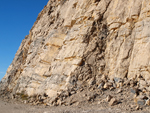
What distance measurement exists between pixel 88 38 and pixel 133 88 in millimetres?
5245

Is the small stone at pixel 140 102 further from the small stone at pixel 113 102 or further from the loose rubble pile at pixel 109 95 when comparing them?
the small stone at pixel 113 102

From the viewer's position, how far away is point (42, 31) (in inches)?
747

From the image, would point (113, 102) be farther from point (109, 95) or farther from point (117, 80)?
point (117, 80)

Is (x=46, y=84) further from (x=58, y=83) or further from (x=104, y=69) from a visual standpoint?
(x=104, y=69)

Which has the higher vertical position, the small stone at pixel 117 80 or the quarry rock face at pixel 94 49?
the quarry rock face at pixel 94 49

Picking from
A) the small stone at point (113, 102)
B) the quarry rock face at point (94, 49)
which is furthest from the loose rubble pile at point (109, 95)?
the quarry rock face at point (94, 49)

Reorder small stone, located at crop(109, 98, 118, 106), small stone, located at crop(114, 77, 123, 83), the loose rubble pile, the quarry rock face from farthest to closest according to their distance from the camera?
the quarry rock face, small stone, located at crop(114, 77, 123, 83), small stone, located at crop(109, 98, 118, 106), the loose rubble pile

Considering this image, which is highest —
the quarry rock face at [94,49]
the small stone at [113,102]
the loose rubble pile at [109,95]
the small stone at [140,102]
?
the quarry rock face at [94,49]

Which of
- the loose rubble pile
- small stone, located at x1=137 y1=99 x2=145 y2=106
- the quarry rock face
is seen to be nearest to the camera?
small stone, located at x1=137 y1=99 x2=145 y2=106

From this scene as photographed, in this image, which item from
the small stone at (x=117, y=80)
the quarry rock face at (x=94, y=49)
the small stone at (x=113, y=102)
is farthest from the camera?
the quarry rock face at (x=94, y=49)

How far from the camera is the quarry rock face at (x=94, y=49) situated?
10406 millimetres

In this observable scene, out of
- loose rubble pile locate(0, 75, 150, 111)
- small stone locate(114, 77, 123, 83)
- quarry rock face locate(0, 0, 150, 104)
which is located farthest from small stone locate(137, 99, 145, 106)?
small stone locate(114, 77, 123, 83)

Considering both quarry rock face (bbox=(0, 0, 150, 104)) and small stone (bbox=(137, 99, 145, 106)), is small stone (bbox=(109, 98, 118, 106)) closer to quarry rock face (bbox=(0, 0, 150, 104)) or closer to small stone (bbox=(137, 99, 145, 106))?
small stone (bbox=(137, 99, 145, 106))

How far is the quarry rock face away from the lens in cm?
1041
